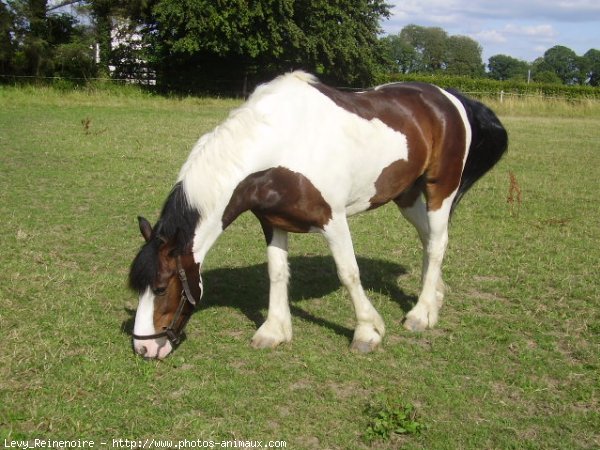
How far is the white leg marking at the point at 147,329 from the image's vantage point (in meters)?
3.69

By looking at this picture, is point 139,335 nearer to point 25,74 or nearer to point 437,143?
point 437,143

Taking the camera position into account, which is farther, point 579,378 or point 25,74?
point 25,74

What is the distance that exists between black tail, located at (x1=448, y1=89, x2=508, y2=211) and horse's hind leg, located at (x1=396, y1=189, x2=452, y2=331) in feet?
0.93

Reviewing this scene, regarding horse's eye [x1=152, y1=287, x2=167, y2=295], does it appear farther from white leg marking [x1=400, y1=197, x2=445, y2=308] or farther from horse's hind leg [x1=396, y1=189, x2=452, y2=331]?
white leg marking [x1=400, y1=197, x2=445, y2=308]

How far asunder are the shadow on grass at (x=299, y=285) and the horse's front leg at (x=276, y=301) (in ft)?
1.10

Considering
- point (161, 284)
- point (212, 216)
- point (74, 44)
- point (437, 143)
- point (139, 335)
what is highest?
point (74, 44)

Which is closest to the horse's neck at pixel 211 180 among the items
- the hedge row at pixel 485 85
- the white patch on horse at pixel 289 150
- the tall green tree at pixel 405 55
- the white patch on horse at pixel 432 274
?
the white patch on horse at pixel 289 150

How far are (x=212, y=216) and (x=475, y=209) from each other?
581 centimetres

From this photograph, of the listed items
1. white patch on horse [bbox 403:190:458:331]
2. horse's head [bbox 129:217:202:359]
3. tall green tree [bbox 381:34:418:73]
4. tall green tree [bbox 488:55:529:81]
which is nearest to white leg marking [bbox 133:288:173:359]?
horse's head [bbox 129:217:202:359]

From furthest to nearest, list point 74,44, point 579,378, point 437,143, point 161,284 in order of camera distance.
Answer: point 74,44
point 437,143
point 579,378
point 161,284

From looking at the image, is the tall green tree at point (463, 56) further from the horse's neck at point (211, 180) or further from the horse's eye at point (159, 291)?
the horse's eye at point (159, 291)

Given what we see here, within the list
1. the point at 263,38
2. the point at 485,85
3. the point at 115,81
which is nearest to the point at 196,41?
the point at 263,38

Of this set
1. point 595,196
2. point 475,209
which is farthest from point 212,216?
point 595,196

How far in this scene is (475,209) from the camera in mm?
8750
